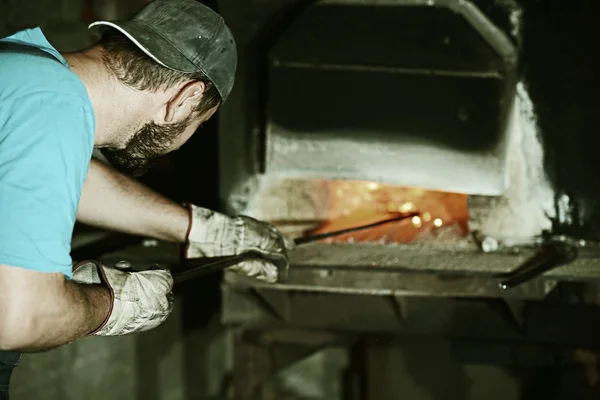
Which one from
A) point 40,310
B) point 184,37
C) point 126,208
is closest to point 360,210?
point 126,208

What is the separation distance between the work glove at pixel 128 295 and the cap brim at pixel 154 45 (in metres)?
0.57

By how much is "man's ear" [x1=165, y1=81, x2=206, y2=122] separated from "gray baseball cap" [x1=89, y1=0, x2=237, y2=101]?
1.7 inches

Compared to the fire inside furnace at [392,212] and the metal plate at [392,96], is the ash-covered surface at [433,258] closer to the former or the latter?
the fire inside furnace at [392,212]

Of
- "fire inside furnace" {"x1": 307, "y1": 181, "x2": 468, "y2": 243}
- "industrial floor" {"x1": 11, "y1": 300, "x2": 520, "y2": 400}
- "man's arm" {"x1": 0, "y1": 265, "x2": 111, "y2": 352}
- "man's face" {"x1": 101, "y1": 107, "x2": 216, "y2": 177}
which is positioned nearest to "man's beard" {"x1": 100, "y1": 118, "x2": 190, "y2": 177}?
"man's face" {"x1": 101, "y1": 107, "x2": 216, "y2": 177}

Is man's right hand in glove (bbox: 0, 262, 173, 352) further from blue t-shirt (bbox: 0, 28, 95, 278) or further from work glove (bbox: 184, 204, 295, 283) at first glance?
work glove (bbox: 184, 204, 295, 283)

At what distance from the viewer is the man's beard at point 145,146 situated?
161 centimetres

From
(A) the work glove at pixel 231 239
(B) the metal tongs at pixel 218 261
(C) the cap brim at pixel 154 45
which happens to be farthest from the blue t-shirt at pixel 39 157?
(A) the work glove at pixel 231 239

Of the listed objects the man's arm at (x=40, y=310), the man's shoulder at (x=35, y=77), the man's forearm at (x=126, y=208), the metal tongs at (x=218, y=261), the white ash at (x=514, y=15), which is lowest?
the man's arm at (x=40, y=310)

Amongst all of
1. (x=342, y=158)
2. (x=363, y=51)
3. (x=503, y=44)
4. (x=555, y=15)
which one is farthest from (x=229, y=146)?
(x=555, y=15)

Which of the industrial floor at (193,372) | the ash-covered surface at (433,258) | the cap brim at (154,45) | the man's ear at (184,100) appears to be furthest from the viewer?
the industrial floor at (193,372)

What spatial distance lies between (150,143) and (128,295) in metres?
0.44

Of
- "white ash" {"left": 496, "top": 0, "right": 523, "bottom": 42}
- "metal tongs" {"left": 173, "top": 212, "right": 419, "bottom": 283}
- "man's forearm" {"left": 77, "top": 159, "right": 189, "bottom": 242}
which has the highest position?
"white ash" {"left": 496, "top": 0, "right": 523, "bottom": 42}

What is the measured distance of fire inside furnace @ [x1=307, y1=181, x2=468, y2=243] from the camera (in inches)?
105

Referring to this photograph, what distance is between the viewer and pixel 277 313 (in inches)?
105
